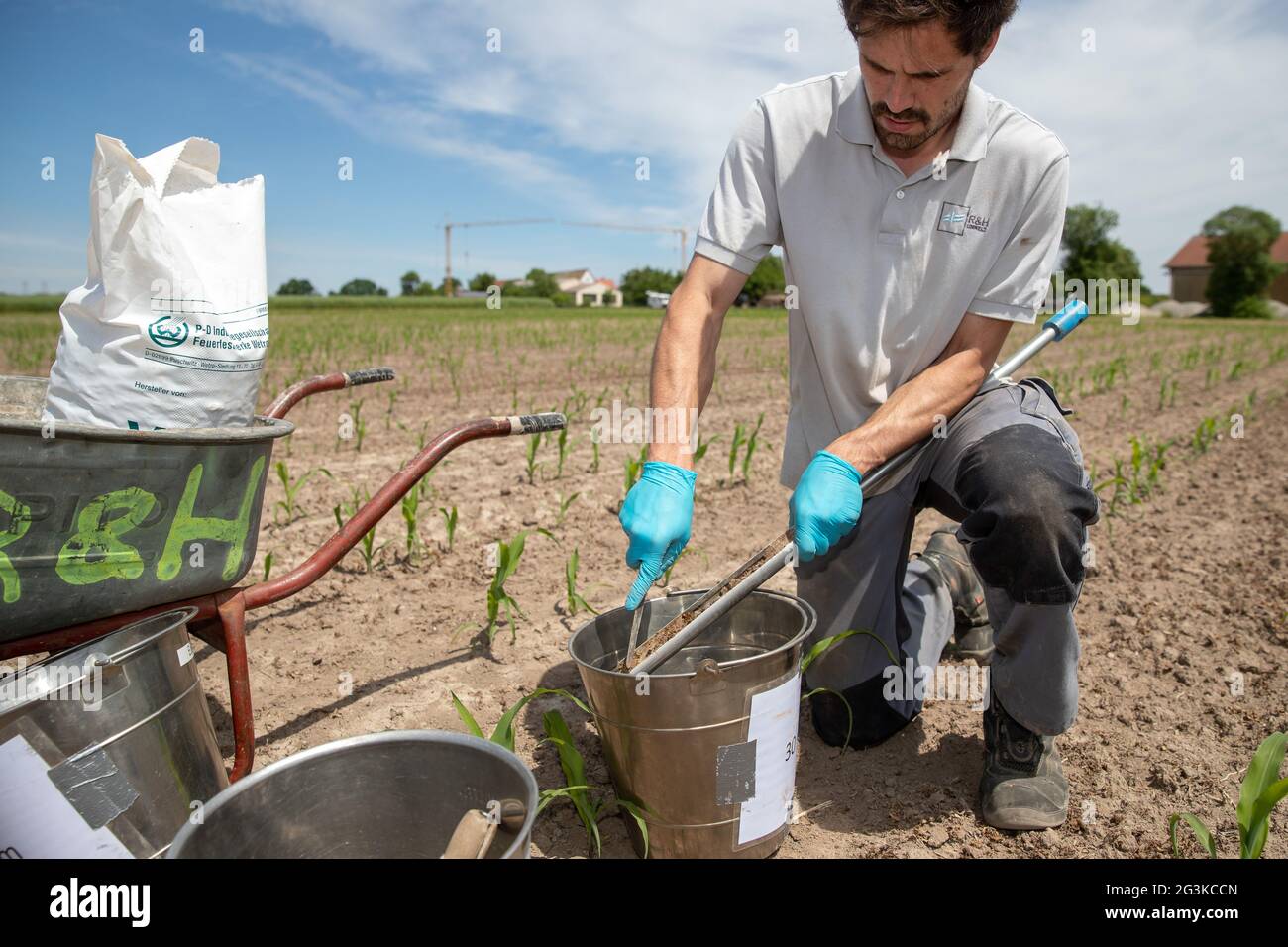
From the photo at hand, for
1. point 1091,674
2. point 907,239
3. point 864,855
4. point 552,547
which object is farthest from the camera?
point 552,547

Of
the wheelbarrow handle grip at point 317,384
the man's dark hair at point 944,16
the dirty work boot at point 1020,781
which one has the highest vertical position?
the man's dark hair at point 944,16

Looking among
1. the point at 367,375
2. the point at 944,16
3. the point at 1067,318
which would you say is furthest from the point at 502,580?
the point at 944,16

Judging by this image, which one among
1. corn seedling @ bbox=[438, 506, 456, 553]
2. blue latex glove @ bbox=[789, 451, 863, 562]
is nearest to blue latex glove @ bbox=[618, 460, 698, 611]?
blue latex glove @ bbox=[789, 451, 863, 562]

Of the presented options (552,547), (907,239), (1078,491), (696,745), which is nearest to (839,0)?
(907,239)

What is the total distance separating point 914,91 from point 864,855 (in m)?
1.63

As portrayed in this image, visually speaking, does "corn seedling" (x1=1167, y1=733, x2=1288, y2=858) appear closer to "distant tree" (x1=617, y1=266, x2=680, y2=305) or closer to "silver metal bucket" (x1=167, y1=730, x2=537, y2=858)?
"silver metal bucket" (x1=167, y1=730, x2=537, y2=858)

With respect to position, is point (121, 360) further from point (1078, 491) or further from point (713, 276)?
point (1078, 491)

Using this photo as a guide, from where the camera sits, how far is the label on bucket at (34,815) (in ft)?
4.36

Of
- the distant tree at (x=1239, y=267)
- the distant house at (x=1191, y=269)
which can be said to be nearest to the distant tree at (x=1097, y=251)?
the distant tree at (x=1239, y=267)

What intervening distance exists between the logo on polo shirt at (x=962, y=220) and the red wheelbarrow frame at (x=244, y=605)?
1.07 meters

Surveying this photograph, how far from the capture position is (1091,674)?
2467mm

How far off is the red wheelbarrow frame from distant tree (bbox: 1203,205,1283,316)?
5770 centimetres

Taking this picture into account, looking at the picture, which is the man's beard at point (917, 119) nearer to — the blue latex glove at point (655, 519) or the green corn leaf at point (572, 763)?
the blue latex glove at point (655, 519)

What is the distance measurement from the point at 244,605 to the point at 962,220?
6.18 feet
